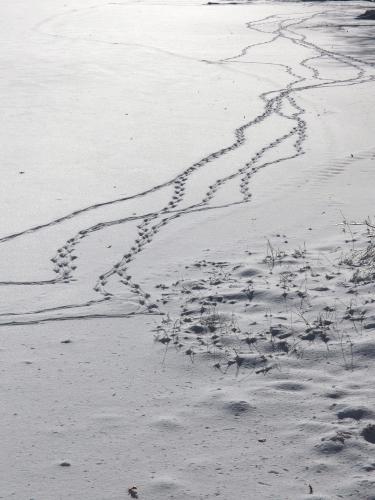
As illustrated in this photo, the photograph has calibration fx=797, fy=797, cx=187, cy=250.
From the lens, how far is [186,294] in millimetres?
5488

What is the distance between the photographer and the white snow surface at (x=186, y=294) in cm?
364

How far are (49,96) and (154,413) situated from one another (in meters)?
9.68

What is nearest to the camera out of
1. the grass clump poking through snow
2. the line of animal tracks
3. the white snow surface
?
the white snow surface

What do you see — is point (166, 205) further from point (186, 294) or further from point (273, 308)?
point (273, 308)

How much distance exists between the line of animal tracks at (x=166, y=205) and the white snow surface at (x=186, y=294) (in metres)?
0.03

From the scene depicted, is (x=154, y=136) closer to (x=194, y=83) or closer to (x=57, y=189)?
(x=57, y=189)

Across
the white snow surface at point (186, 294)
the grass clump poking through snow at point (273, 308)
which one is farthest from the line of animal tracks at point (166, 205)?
the grass clump poking through snow at point (273, 308)

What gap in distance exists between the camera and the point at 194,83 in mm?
14328

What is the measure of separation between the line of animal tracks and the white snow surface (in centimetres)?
3

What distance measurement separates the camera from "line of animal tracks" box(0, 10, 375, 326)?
5414 millimetres

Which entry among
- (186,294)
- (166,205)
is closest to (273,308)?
(186,294)

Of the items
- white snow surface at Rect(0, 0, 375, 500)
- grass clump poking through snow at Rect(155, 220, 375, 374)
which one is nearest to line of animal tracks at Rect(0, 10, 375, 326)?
white snow surface at Rect(0, 0, 375, 500)

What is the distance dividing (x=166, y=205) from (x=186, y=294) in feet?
8.03

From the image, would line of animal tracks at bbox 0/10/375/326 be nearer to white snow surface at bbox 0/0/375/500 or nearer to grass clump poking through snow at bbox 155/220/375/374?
white snow surface at bbox 0/0/375/500
